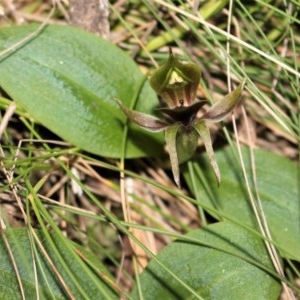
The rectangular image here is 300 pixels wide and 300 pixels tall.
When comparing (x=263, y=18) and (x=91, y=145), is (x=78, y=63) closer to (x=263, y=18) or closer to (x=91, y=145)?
(x=91, y=145)

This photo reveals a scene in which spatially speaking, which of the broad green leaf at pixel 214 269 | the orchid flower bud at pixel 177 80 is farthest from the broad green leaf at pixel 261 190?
the orchid flower bud at pixel 177 80

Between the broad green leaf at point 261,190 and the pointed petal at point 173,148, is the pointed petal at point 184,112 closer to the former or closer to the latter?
the pointed petal at point 173,148

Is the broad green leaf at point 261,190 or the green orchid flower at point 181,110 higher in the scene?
the green orchid flower at point 181,110

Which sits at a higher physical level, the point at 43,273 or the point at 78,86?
the point at 78,86

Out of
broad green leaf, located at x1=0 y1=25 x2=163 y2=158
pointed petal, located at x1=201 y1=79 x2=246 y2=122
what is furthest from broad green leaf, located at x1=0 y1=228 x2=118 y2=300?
pointed petal, located at x1=201 y1=79 x2=246 y2=122

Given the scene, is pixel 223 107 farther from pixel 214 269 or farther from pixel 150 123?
pixel 214 269

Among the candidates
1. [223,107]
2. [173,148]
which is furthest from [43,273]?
[223,107]
